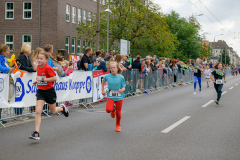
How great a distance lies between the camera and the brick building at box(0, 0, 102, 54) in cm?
4088

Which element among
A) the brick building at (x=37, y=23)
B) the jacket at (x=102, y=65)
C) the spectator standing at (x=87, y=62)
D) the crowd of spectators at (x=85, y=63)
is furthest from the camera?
the brick building at (x=37, y=23)

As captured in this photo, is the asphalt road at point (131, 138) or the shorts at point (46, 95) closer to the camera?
A: the asphalt road at point (131, 138)

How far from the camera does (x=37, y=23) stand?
41.6 metres

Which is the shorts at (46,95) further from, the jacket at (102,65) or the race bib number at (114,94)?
the jacket at (102,65)

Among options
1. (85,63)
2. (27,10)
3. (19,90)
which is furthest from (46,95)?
(27,10)

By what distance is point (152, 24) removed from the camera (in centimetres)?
3900

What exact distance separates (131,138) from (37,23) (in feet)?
117

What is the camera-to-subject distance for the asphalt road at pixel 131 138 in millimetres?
6309

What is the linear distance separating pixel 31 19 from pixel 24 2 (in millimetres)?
2022

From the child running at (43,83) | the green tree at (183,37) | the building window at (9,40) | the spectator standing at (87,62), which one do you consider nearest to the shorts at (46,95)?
the child running at (43,83)

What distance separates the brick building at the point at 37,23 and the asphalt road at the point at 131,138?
3018cm

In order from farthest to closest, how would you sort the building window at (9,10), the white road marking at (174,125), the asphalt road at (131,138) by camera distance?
1. the building window at (9,10)
2. the white road marking at (174,125)
3. the asphalt road at (131,138)

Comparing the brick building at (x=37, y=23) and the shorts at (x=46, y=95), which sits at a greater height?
the brick building at (x=37, y=23)

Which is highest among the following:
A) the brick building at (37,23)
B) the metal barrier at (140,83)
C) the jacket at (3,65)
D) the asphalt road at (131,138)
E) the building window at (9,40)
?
the brick building at (37,23)
